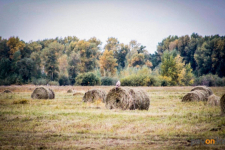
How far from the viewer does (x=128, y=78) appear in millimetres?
60125

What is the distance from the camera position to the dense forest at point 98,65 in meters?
63.0

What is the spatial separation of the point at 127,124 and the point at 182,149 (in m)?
3.70

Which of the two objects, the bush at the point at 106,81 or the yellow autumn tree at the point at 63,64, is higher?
the yellow autumn tree at the point at 63,64

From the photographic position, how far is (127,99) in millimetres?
15891

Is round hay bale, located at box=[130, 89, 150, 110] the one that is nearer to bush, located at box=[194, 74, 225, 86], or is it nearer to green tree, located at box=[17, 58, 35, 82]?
green tree, located at box=[17, 58, 35, 82]

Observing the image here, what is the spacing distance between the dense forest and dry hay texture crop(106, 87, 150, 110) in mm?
42013

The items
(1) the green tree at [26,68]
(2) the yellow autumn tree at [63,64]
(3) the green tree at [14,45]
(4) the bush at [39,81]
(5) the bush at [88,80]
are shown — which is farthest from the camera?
(2) the yellow autumn tree at [63,64]

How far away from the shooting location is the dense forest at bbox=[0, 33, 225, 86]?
63000mm

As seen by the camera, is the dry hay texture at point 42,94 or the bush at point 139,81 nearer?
the dry hay texture at point 42,94

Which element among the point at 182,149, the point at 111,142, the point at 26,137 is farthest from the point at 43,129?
the point at 182,149

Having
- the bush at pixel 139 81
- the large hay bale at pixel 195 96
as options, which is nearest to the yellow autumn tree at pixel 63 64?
the bush at pixel 139 81

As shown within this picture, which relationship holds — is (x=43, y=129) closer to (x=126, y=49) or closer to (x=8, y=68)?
(x=8, y=68)

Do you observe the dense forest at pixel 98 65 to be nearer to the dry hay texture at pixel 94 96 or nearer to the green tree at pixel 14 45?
the green tree at pixel 14 45

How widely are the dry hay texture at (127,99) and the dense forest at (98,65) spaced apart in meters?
42.0
